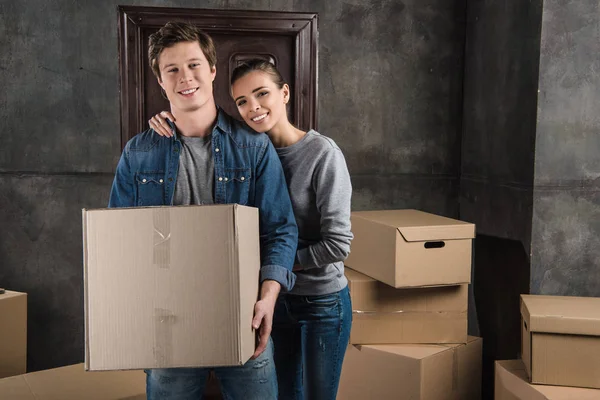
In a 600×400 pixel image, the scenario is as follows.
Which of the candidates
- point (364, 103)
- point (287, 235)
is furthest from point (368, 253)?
point (287, 235)

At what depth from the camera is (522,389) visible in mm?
2238

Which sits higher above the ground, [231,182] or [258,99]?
[258,99]

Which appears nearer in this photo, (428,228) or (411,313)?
(428,228)

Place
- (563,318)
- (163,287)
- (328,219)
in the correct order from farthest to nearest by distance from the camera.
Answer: (563,318)
(328,219)
(163,287)

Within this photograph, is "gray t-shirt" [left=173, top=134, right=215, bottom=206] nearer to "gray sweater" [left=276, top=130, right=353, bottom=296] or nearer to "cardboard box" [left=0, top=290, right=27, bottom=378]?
"gray sweater" [left=276, top=130, right=353, bottom=296]

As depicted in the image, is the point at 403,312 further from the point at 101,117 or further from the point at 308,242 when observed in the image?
the point at 101,117

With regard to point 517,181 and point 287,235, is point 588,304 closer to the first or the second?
point 517,181

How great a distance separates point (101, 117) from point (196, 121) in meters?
2.00

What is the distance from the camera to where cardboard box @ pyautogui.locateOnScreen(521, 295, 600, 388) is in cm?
212

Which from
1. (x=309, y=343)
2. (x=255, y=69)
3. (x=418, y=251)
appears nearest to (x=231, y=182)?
(x=255, y=69)

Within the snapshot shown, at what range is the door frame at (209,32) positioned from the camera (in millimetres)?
3156

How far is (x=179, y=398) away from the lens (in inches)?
50.9

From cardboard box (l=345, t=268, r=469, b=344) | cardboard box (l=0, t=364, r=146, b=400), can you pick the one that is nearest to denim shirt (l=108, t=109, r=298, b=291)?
cardboard box (l=0, t=364, r=146, b=400)

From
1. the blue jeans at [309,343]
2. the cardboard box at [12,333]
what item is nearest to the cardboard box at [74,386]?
the cardboard box at [12,333]
